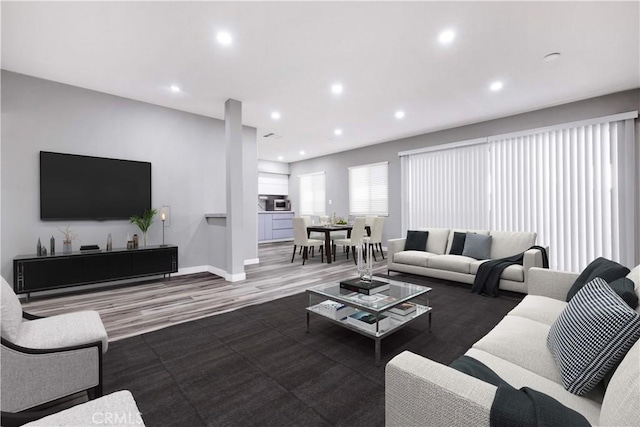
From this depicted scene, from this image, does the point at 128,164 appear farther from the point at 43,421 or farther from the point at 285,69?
the point at 43,421

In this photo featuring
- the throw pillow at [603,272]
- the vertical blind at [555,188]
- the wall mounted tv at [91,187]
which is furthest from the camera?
the vertical blind at [555,188]

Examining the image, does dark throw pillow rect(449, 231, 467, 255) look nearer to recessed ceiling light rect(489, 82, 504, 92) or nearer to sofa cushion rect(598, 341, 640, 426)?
recessed ceiling light rect(489, 82, 504, 92)

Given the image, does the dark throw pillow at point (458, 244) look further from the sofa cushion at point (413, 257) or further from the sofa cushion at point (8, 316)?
the sofa cushion at point (8, 316)

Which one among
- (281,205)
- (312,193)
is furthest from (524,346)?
(281,205)

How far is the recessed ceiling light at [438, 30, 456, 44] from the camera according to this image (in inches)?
111

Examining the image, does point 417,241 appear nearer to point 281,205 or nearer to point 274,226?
point 274,226

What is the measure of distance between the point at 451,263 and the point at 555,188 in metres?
2.48

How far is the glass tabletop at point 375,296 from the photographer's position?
2.29 m

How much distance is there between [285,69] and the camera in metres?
3.56

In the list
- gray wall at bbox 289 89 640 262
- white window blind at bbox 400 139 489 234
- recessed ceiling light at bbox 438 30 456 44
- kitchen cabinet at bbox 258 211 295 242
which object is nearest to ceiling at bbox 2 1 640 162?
recessed ceiling light at bbox 438 30 456 44

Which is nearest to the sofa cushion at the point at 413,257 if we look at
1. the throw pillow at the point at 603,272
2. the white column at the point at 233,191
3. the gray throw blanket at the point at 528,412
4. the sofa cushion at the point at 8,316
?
the throw pillow at the point at 603,272

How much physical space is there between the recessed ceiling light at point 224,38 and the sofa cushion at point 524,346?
10.9 feet

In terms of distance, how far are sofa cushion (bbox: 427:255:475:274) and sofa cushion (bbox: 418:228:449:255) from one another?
0.42 m

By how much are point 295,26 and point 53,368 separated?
10.2ft
